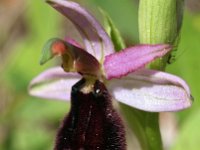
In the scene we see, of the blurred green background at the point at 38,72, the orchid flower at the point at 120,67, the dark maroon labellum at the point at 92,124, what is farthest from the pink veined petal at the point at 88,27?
the blurred green background at the point at 38,72

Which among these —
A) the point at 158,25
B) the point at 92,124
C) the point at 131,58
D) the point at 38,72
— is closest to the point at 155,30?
the point at 158,25

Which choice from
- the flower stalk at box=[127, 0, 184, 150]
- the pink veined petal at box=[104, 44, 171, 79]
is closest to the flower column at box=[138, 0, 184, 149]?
the flower stalk at box=[127, 0, 184, 150]

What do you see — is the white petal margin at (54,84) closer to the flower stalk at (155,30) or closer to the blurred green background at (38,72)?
the flower stalk at (155,30)

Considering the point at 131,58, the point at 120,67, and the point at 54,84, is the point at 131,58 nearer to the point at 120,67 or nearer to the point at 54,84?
the point at 120,67

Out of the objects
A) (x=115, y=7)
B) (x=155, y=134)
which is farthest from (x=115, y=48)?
(x=115, y=7)

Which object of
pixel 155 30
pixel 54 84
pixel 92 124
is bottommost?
pixel 92 124

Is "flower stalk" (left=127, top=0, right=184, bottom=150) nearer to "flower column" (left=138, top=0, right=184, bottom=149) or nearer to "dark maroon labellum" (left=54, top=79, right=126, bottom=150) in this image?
"flower column" (left=138, top=0, right=184, bottom=149)

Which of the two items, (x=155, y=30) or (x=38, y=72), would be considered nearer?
(x=155, y=30)
